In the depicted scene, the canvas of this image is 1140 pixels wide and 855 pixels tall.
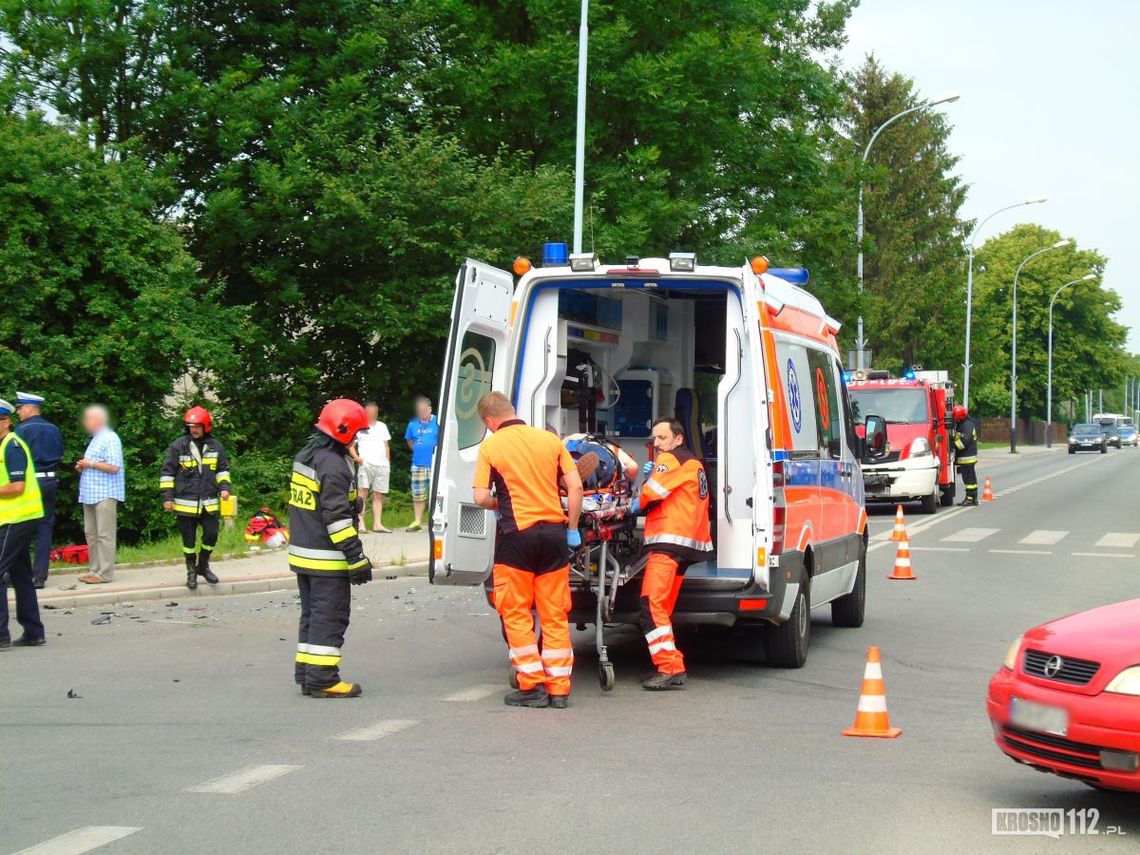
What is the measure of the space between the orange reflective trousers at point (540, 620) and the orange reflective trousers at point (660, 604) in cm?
60

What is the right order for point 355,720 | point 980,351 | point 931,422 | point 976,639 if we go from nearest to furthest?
point 355,720 < point 976,639 < point 931,422 < point 980,351

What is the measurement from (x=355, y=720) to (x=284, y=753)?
0.93 metres

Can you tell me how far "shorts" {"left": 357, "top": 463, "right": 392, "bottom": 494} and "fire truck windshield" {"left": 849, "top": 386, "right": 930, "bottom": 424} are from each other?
1027cm

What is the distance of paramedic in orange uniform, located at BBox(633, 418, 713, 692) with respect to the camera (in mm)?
8906

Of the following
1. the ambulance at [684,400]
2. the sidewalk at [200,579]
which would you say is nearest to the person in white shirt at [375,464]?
the sidewalk at [200,579]

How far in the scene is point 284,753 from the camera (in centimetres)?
718

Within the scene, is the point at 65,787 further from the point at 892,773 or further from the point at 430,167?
the point at 430,167

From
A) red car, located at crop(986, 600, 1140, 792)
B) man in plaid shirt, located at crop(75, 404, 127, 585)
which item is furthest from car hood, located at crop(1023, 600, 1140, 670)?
man in plaid shirt, located at crop(75, 404, 127, 585)

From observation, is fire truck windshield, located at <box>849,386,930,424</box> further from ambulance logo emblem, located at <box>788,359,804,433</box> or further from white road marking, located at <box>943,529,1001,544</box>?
ambulance logo emblem, located at <box>788,359,804,433</box>

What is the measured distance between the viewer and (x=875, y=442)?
1234cm

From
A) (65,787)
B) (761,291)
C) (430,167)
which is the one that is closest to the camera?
(65,787)

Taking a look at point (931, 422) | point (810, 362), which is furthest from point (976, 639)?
point (931, 422)

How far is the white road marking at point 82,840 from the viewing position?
541 centimetres

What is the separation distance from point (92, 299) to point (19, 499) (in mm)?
8194
